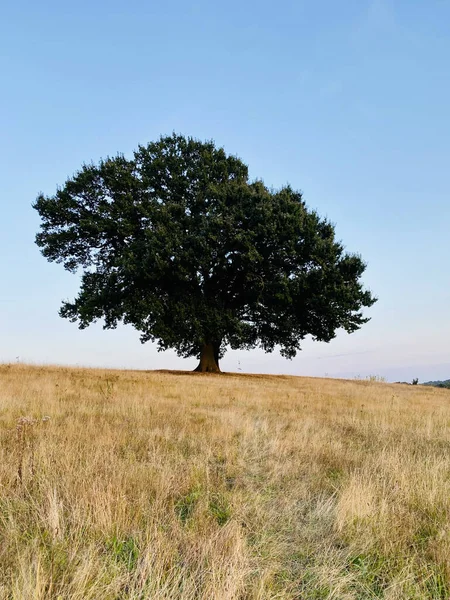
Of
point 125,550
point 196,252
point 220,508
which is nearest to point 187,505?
point 220,508

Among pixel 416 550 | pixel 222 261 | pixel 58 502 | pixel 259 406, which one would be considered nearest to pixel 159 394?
pixel 259 406

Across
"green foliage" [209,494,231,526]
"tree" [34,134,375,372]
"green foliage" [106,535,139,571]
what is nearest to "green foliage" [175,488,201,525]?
"green foliage" [209,494,231,526]

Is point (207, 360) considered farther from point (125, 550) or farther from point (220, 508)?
point (125, 550)

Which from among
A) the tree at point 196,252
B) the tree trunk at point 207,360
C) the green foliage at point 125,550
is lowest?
the green foliage at point 125,550

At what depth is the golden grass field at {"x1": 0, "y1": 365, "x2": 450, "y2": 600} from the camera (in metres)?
2.37

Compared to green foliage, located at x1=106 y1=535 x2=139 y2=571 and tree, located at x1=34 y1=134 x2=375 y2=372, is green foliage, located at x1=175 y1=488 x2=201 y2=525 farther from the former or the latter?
tree, located at x1=34 y1=134 x2=375 y2=372

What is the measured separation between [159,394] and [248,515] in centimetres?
860

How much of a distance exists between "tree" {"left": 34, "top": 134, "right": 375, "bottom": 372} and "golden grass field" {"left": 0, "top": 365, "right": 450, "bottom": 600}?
16.4 metres

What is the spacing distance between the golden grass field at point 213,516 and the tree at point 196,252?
16397 millimetres

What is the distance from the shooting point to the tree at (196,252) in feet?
73.5

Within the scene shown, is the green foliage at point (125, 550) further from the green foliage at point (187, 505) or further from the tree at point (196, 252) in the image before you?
the tree at point (196, 252)

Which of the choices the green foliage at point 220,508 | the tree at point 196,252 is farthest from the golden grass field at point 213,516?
the tree at point 196,252

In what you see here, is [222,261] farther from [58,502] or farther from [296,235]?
[58,502]

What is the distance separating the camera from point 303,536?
3.17 metres
